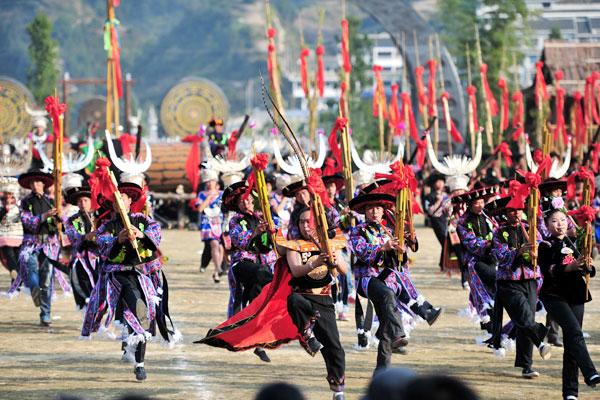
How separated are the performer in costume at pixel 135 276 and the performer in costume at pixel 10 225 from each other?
17.3ft

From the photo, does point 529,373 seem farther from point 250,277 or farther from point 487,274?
point 250,277

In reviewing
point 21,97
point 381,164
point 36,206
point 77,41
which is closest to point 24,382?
point 36,206

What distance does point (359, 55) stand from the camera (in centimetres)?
7175

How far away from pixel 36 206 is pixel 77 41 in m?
172

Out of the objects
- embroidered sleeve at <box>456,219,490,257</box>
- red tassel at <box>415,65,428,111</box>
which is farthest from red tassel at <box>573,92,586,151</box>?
embroidered sleeve at <box>456,219,490,257</box>

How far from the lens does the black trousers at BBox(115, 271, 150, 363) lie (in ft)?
38.0

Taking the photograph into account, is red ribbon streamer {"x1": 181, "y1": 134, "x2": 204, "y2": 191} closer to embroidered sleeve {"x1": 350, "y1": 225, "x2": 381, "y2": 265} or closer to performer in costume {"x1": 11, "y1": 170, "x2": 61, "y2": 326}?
performer in costume {"x1": 11, "y1": 170, "x2": 61, "y2": 326}

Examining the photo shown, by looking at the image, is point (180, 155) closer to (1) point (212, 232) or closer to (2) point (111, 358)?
(1) point (212, 232)

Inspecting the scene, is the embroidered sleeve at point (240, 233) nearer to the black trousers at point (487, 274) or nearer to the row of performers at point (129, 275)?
the row of performers at point (129, 275)

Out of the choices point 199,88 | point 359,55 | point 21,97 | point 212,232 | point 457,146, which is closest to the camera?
point 212,232

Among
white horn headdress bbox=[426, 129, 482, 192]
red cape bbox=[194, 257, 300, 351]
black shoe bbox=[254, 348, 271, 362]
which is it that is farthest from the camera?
white horn headdress bbox=[426, 129, 482, 192]

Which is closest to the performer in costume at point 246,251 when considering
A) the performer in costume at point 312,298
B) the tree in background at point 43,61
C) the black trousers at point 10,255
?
the performer in costume at point 312,298

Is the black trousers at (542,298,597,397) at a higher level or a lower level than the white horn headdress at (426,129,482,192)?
lower

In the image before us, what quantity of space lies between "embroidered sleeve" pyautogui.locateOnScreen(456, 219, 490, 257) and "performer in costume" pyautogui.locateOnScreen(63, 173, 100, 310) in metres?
3.75
